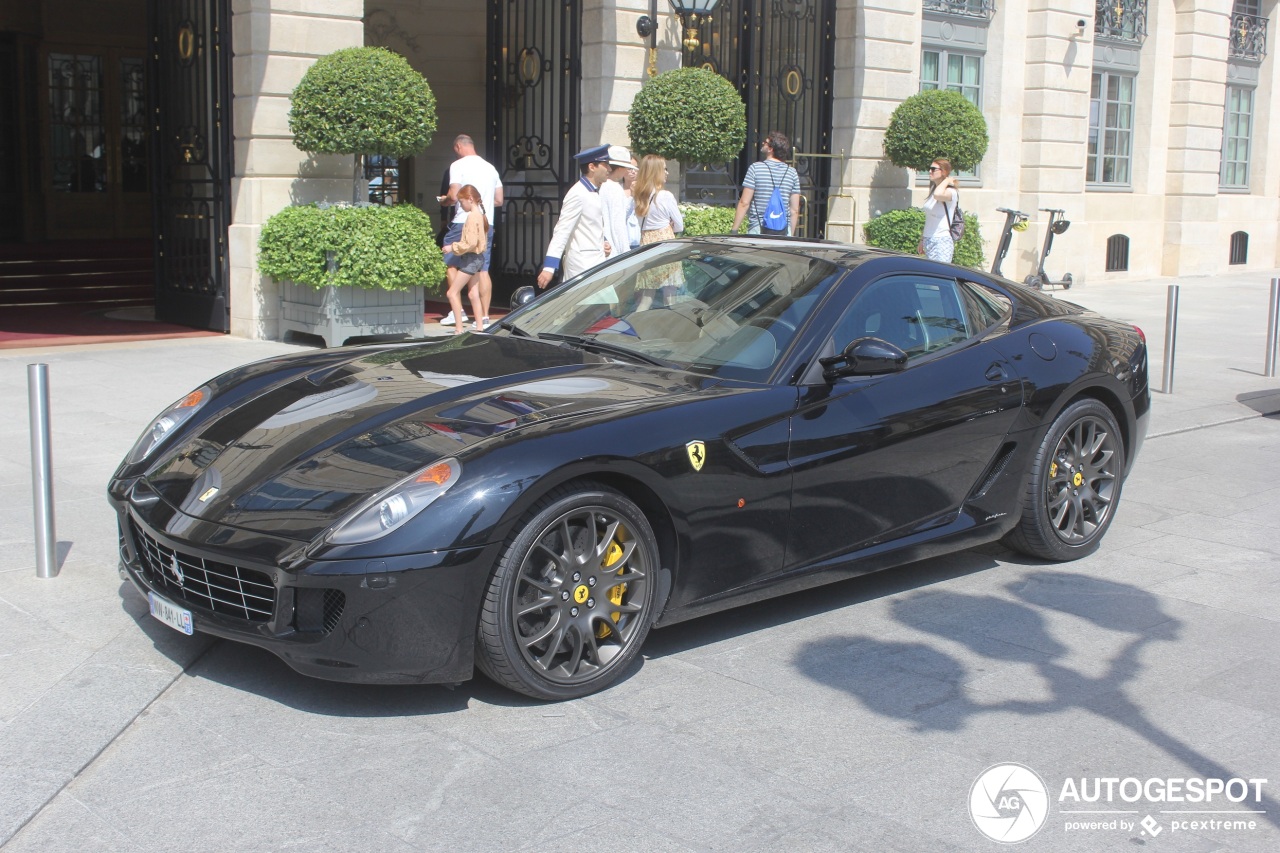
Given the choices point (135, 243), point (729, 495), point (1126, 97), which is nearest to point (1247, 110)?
point (1126, 97)

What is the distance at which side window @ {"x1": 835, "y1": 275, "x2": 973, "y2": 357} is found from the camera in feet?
18.1

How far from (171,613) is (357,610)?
0.76m

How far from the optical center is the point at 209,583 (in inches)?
170

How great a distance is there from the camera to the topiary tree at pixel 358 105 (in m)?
12.2

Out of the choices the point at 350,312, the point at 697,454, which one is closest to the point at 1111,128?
the point at 350,312

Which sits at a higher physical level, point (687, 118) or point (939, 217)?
point (687, 118)

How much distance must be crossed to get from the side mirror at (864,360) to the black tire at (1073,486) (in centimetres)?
127

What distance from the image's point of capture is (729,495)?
4.81 m

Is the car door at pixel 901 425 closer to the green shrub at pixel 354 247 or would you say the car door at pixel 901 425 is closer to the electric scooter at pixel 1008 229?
the green shrub at pixel 354 247

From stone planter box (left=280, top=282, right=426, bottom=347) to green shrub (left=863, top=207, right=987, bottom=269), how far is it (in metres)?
7.18

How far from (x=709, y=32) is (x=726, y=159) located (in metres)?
2.43

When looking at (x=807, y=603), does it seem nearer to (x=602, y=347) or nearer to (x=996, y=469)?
(x=996, y=469)

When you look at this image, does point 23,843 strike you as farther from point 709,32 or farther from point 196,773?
point 709,32

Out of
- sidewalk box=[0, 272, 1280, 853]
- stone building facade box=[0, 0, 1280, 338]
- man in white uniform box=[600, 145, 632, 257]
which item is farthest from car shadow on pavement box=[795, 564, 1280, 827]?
stone building facade box=[0, 0, 1280, 338]
